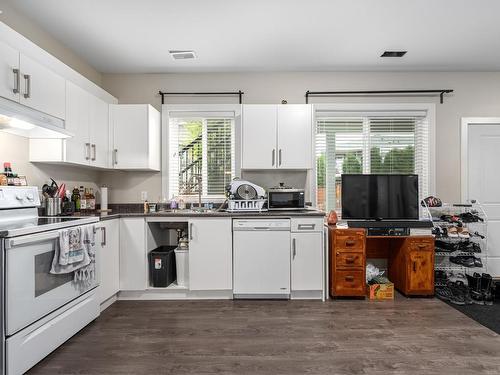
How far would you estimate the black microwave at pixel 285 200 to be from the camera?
3.57 metres

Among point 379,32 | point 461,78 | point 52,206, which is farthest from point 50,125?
point 461,78

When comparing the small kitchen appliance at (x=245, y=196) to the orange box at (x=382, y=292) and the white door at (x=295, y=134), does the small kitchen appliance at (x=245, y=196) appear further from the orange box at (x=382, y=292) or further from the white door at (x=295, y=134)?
the orange box at (x=382, y=292)

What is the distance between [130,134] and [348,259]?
9.26ft

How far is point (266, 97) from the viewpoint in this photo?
4039mm

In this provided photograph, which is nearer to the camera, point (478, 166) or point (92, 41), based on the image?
point (92, 41)

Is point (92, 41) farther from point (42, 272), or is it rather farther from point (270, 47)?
point (42, 272)

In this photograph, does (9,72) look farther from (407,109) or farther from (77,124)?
(407,109)

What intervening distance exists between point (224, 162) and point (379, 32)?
2.24 m

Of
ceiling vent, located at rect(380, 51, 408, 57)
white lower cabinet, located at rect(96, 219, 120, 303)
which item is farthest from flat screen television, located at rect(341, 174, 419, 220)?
white lower cabinet, located at rect(96, 219, 120, 303)

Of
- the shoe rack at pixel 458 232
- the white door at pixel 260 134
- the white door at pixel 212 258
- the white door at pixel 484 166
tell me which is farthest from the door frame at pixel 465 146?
the white door at pixel 212 258

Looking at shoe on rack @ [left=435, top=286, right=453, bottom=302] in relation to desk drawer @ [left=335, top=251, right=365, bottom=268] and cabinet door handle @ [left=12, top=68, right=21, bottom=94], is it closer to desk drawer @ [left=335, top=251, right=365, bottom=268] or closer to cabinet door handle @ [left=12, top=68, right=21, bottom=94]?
desk drawer @ [left=335, top=251, right=365, bottom=268]

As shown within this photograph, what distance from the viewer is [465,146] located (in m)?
4.02

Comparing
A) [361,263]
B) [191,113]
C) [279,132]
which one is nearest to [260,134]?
[279,132]

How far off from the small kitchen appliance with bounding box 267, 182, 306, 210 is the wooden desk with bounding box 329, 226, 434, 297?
0.46m
